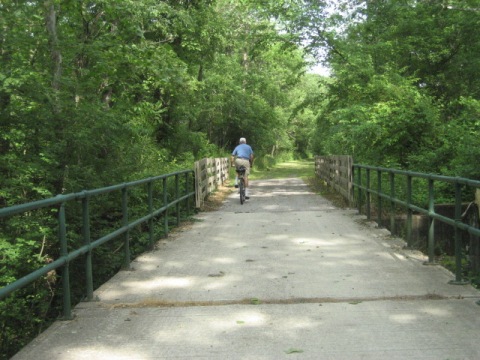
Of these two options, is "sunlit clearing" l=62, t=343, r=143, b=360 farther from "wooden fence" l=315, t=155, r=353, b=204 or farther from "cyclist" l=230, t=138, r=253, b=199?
"cyclist" l=230, t=138, r=253, b=199

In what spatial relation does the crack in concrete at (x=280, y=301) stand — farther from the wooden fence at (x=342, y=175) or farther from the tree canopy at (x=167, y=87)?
the wooden fence at (x=342, y=175)

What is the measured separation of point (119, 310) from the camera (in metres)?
4.68

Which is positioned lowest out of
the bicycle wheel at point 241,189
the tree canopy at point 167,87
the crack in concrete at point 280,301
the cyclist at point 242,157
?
the crack in concrete at point 280,301

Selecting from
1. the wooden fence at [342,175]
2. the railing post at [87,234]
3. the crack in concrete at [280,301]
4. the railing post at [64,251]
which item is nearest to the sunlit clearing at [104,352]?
the railing post at [64,251]

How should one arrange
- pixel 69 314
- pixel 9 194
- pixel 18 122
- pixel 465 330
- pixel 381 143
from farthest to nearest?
pixel 381 143 → pixel 18 122 → pixel 9 194 → pixel 69 314 → pixel 465 330

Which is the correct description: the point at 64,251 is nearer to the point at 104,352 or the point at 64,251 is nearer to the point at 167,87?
the point at 104,352

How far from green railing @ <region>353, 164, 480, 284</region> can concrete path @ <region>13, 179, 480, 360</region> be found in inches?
18.5

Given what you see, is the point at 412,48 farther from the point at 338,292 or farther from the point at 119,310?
the point at 119,310

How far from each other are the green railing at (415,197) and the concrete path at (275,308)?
471mm

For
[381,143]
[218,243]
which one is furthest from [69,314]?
[381,143]

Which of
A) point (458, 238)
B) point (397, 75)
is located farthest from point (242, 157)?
point (458, 238)

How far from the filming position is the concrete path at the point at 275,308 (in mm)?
3680

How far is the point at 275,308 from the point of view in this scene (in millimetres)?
4617

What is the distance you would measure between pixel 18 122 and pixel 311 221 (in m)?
5.84
